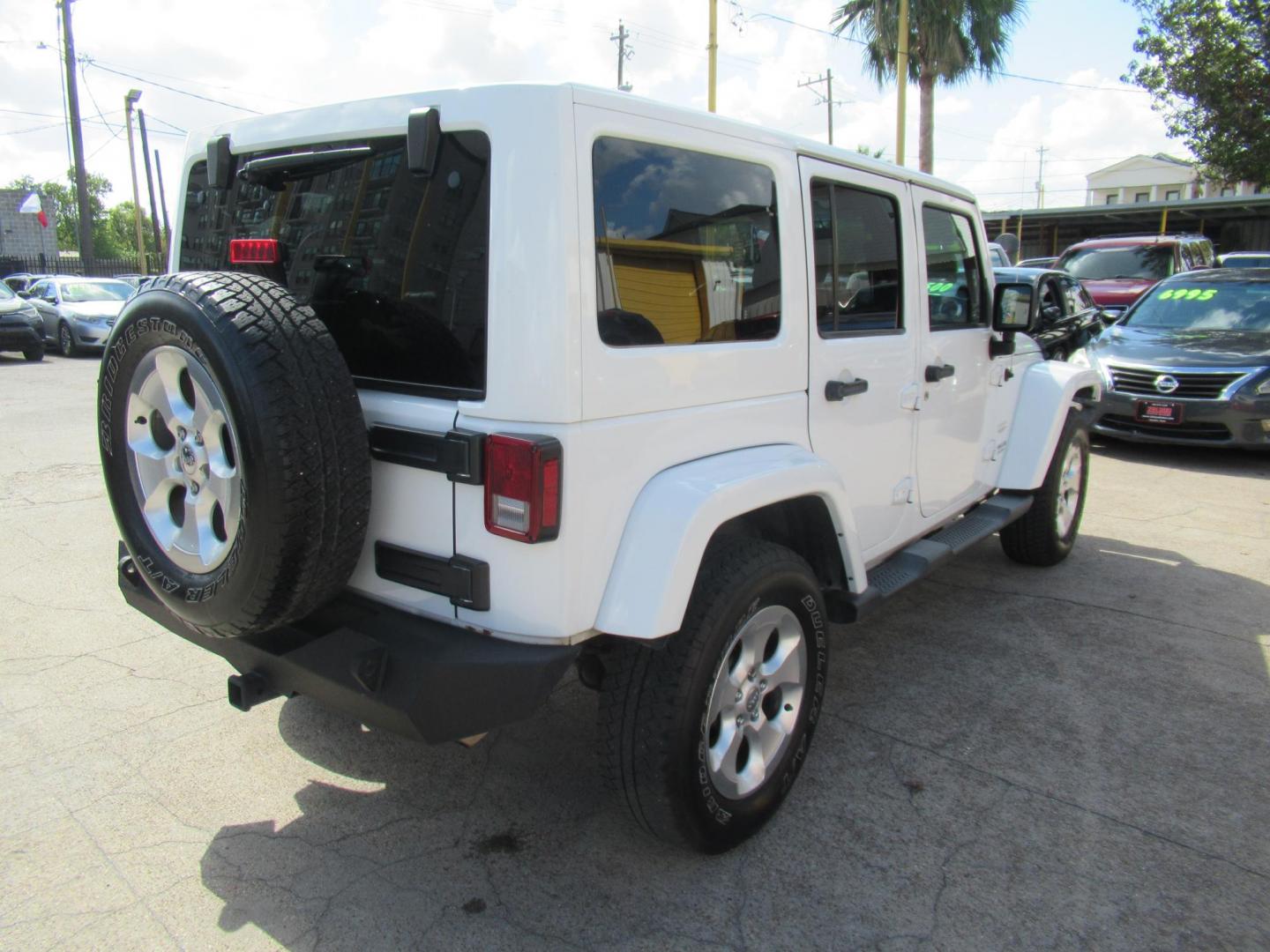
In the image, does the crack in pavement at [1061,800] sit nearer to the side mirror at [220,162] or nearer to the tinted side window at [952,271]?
the tinted side window at [952,271]

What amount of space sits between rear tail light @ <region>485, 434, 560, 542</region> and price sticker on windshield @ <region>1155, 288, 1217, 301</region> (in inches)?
381

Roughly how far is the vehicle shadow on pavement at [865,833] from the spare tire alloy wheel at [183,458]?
3.18ft

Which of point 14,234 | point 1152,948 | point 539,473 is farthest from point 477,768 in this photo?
point 14,234

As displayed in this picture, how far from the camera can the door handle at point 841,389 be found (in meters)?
3.05

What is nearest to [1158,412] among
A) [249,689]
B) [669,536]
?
[669,536]

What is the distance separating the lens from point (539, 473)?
2098mm

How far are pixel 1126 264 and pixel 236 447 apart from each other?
50.5ft

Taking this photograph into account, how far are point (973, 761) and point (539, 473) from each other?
2.08 m

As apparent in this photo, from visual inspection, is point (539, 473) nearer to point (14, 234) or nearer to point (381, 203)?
point (381, 203)

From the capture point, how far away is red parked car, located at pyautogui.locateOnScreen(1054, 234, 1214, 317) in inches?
543

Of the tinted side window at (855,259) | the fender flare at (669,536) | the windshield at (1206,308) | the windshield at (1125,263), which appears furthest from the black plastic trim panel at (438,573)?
the windshield at (1125,263)

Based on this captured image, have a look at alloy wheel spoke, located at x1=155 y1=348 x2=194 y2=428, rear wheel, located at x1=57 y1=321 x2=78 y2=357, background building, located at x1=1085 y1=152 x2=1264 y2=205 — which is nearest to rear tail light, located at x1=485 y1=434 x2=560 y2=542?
alloy wheel spoke, located at x1=155 y1=348 x2=194 y2=428

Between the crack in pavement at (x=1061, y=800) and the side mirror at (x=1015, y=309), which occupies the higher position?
the side mirror at (x=1015, y=309)

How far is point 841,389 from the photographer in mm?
3088
